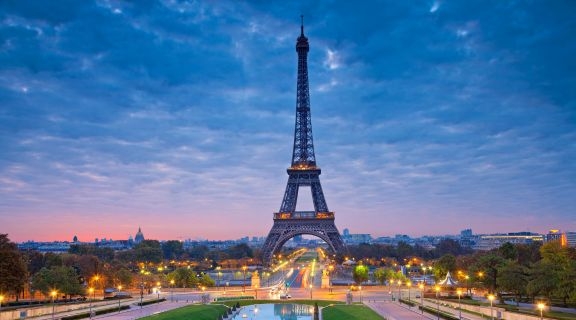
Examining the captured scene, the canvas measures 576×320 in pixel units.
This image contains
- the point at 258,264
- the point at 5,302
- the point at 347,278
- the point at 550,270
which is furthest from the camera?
the point at 258,264

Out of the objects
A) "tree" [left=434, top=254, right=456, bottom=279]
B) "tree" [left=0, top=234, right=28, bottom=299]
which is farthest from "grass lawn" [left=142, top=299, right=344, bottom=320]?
"tree" [left=434, top=254, right=456, bottom=279]

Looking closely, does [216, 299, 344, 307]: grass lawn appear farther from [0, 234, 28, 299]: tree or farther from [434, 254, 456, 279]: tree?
[434, 254, 456, 279]: tree

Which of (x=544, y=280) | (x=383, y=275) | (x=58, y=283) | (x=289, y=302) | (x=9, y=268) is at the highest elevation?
(x=9, y=268)

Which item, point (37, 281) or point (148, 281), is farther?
point (148, 281)

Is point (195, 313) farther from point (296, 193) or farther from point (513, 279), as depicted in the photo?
point (296, 193)

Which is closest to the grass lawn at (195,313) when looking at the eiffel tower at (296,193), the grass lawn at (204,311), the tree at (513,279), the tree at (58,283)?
the grass lawn at (204,311)

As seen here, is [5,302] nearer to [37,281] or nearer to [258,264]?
[37,281]

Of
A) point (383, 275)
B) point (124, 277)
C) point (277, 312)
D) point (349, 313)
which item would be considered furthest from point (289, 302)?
point (383, 275)

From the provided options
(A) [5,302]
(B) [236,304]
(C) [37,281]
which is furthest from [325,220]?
(A) [5,302]
